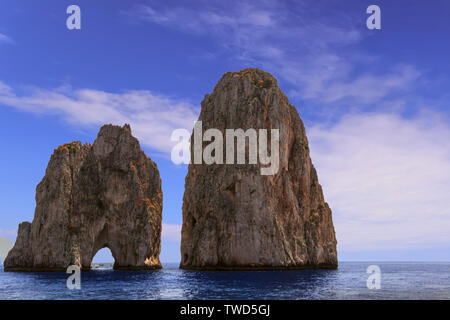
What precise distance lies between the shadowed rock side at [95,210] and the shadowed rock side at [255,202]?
10.6m

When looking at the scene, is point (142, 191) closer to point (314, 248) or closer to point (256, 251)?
point (256, 251)

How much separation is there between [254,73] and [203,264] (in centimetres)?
4826

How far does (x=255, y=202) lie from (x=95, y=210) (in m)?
35.4

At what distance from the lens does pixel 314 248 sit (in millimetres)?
101750

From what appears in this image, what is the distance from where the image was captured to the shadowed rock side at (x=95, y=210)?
85.9 m

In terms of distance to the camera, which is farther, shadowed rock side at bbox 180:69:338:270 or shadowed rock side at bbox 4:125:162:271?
shadowed rock side at bbox 180:69:338:270

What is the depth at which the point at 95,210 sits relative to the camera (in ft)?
307

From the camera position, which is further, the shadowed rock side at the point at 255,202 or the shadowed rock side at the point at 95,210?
the shadowed rock side at the point at 255,202

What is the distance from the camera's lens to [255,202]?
9075cm

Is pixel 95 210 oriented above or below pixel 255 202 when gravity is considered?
below

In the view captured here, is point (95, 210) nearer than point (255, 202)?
No

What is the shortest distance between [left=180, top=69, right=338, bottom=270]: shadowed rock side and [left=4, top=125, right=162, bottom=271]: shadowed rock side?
10593 mm

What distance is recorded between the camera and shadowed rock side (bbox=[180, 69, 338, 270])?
89.8 metres
